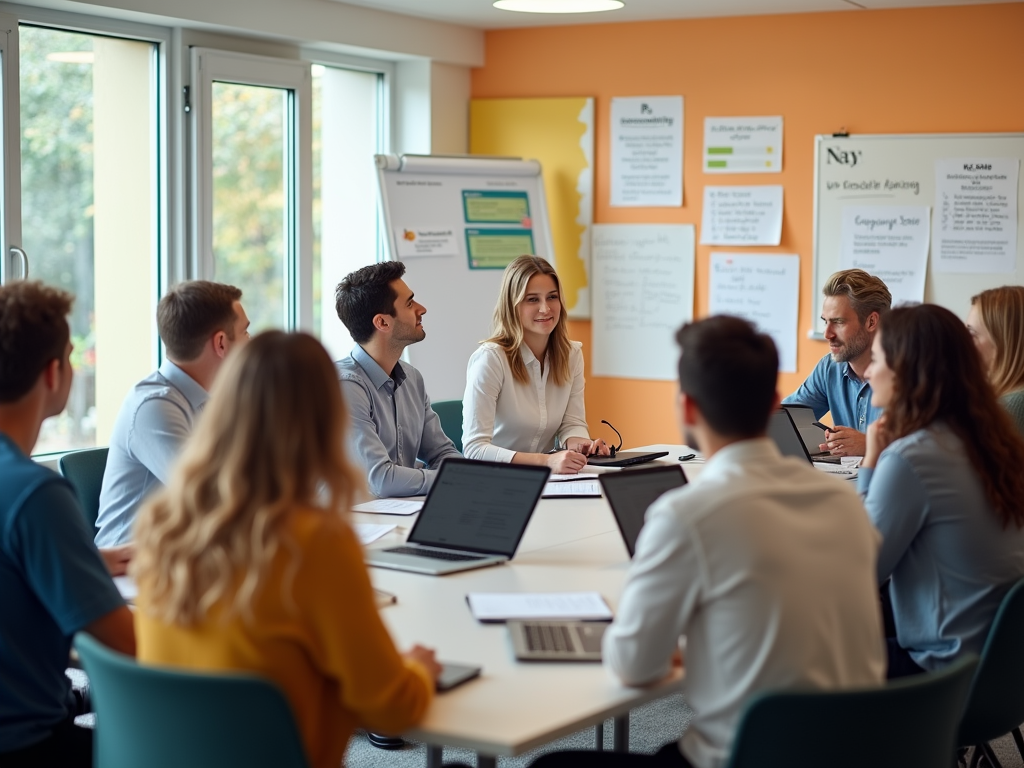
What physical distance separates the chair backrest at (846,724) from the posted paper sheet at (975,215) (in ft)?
13.2

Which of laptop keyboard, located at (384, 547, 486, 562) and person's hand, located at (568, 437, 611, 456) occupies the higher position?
person's hand, located at (568, 437, 611, 456)

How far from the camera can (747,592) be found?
1.69 meters

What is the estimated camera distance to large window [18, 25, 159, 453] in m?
Result: 4.60

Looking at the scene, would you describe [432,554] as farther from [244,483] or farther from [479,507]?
[244,483]

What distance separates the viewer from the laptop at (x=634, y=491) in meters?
2.50

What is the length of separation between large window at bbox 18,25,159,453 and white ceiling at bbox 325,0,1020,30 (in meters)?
1.18

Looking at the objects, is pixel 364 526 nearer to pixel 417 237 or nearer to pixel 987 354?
pixel 987 354

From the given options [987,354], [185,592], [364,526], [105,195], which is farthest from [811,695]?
[105,195]

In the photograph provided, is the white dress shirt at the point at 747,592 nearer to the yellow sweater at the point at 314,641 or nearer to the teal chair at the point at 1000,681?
A: the yellow sweater at the point at 314,641

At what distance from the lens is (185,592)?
5.15 feet

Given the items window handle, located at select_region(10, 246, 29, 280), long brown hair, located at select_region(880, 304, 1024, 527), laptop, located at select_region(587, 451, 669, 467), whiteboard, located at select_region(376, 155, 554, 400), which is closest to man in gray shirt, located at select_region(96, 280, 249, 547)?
laptop, located at select_region(587, 451, 669, 467)

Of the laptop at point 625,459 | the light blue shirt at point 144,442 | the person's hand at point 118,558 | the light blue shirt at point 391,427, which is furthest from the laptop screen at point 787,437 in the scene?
the person's hand at point 118,558

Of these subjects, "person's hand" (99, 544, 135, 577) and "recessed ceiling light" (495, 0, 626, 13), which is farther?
"recessed ceiling light" (495, 0, 626, 13)

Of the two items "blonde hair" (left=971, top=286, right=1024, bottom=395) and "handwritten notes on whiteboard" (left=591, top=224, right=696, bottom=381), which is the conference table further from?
"handwritten notes on whiteboard" (left=591, top=224, right=696, bottom=381)
